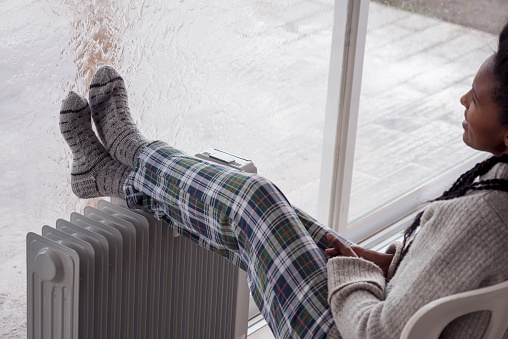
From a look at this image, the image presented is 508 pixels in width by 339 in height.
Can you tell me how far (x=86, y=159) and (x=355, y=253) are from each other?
23.5 inches

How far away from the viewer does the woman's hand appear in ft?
3.76

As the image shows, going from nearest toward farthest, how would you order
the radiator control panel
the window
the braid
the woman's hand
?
the braid < the woman's hand < the radiator control panel < the window

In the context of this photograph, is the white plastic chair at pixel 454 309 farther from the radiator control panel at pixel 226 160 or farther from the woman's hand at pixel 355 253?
the radiator control panel at pixel 226 160

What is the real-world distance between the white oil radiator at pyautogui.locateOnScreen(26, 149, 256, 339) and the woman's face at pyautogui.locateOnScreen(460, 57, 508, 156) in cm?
59

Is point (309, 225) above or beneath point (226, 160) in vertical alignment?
beneath

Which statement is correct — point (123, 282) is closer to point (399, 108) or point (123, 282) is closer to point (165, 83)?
point (165, 83)

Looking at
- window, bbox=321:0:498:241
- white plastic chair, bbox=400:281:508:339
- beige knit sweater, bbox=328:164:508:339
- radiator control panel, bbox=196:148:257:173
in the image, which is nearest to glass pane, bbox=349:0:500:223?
window, bbox=321:0:498:241

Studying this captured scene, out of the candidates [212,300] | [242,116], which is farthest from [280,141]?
[212,300]

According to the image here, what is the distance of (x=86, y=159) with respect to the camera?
1.35 m

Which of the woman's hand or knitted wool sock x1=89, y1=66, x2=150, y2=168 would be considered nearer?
the woman's hand

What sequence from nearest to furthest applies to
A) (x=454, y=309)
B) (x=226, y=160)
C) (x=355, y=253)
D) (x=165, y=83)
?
(x=454, y=309), (x=355, y=253), (x=226, y=160), (x=165, y=83)

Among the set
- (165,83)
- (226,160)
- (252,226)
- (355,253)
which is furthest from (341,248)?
(165,83)

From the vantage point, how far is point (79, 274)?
118cm

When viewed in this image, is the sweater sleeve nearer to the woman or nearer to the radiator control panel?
the woman
